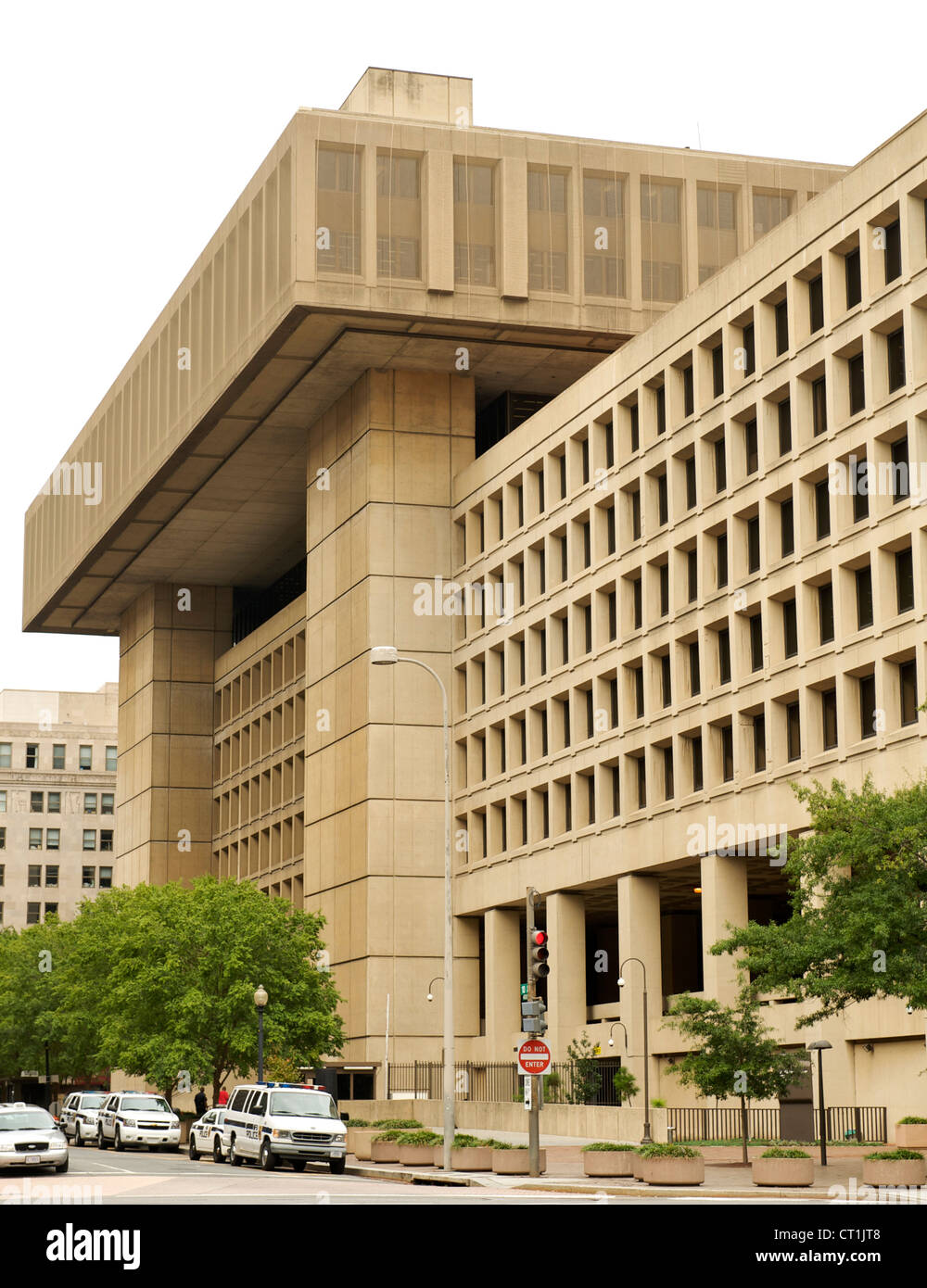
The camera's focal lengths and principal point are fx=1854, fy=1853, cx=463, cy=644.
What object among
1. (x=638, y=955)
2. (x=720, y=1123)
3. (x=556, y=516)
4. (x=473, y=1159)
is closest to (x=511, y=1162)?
(x=473, y=1159)

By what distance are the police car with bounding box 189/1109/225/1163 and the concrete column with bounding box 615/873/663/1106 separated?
14572 mm

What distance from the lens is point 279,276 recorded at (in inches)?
2520

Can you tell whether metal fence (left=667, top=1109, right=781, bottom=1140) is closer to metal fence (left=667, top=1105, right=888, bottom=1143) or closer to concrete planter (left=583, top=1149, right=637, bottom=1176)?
metal fence (left=667, top=1105, right=888, bottom=1143)

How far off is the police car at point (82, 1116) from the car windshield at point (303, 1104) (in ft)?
59.4

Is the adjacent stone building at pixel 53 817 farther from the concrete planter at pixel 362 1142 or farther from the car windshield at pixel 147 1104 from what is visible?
the concrete planter at pixel 362 1142

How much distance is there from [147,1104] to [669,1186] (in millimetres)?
27290

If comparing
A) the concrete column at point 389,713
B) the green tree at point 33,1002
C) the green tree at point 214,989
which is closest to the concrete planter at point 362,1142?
the green tree at point 214,989

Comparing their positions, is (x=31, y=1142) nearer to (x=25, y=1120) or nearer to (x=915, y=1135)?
(x=25, y=1120)

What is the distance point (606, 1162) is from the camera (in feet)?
115

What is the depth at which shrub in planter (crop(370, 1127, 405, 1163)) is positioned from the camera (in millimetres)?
43562

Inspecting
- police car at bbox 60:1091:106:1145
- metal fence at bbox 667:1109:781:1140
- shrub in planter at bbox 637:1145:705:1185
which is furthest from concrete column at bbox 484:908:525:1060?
shrub in planter at bbox 637:1145:705:1185

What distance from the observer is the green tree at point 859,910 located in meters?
31.6
